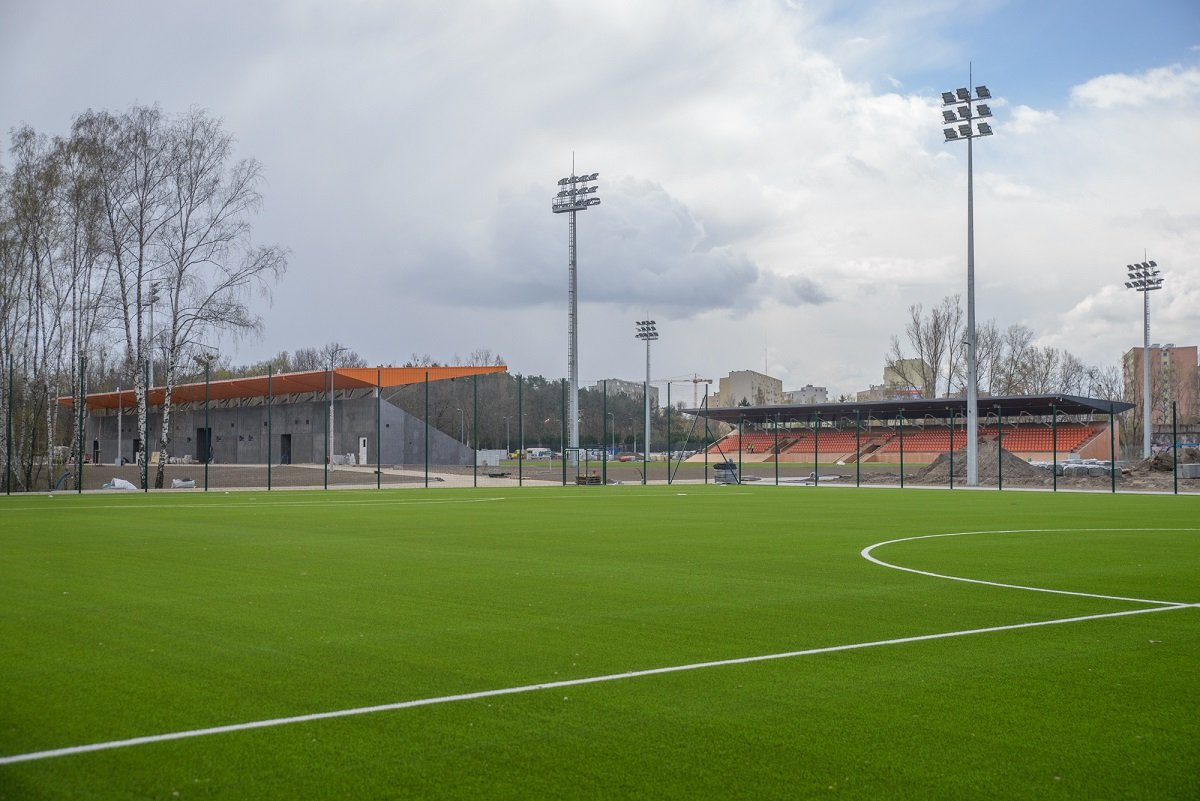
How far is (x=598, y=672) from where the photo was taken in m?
6.68

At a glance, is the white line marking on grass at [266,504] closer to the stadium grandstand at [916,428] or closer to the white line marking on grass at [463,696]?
the white line marking on grass at [463,696]

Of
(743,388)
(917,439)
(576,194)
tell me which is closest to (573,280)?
(576,194)

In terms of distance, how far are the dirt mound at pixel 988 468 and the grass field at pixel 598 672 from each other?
36.6m

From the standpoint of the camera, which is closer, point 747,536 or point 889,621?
point 889,621

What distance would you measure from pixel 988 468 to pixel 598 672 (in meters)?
48.8

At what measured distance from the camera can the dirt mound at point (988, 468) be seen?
50.3m

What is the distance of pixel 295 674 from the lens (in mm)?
6582

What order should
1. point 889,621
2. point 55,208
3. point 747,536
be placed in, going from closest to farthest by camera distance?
point 889,621
point 747,536
point 55,208

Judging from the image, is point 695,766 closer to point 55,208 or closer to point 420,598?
point 420,598

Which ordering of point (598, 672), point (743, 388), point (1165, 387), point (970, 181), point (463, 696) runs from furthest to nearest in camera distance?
point (743, 388), point (1165, 387), point (970, 181), point (598, 672), point (463, 696)

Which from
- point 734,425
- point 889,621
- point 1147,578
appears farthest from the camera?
point 734,425

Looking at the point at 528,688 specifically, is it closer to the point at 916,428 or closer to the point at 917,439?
the point at 917,439

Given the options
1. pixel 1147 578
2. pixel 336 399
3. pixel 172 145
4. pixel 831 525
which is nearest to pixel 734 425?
pixel 336 399

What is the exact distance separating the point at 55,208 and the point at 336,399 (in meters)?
29.3
